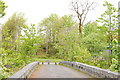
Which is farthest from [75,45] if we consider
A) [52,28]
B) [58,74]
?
[52,28]

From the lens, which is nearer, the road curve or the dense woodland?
the road curve

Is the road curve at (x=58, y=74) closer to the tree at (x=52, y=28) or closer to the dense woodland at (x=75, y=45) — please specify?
the dense woodland at (x=75, y=45)

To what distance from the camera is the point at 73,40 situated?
27.4 metres

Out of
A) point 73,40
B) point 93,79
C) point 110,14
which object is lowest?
point 93,79

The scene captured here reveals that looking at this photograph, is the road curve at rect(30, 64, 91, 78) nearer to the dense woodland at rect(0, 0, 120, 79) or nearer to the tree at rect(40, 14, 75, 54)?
the dense woodland at rect(0, 0, 120, 79)

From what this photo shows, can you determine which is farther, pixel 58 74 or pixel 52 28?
pixel 52 28

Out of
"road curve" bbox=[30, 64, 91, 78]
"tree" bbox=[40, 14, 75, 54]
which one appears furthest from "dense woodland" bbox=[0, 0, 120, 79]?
"tree" bbox=[40, 14, 75, 54]

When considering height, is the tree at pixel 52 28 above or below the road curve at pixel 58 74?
above

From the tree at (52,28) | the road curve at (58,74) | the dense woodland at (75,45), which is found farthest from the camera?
the tree at (52,28)

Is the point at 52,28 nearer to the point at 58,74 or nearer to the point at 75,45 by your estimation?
the point at 75,45

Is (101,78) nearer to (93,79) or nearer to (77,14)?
(93,79)

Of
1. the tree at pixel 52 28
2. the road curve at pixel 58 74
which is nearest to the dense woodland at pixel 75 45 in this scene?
the road curve at pixel 58 74

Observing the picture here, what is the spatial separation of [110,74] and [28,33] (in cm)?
2026

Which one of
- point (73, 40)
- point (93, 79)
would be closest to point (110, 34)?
point (73, 40)
